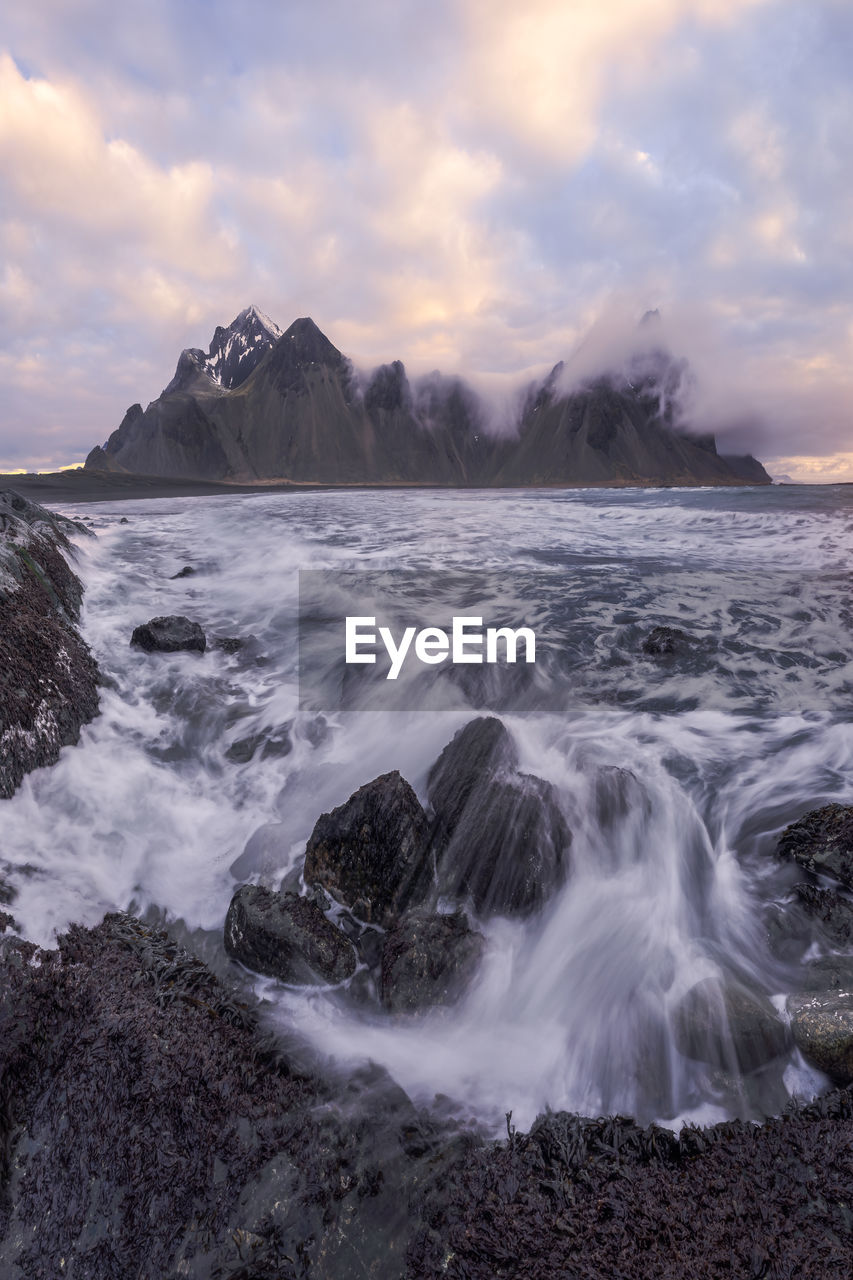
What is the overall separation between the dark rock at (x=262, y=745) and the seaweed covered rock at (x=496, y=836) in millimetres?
2342

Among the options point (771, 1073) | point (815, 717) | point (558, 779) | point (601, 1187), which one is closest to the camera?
point (601, 1187)

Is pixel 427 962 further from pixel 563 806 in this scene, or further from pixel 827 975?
pixel 827 975

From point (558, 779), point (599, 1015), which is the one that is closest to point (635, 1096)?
point (599, 1015)

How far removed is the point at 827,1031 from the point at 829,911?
1.36 metres

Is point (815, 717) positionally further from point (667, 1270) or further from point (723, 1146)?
point (667, 1270)

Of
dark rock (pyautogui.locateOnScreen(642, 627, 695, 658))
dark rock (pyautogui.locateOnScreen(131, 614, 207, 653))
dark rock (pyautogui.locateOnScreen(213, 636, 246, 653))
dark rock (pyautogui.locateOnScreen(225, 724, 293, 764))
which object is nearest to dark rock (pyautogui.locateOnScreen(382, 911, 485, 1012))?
dark rock (pyautogui.locateOnScreen(225, 724, 293, 764))

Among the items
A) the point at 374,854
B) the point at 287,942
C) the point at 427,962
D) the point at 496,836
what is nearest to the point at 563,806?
the point at 496,836

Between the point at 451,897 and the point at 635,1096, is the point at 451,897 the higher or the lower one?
the higher one

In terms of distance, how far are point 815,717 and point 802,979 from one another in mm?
4839

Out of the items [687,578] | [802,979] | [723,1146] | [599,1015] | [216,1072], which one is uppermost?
[687,578]

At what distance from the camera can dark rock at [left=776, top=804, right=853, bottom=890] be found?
4304 mm

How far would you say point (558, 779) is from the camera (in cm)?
561

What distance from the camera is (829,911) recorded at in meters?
4.02

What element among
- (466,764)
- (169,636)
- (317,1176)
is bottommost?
(317,1176)
